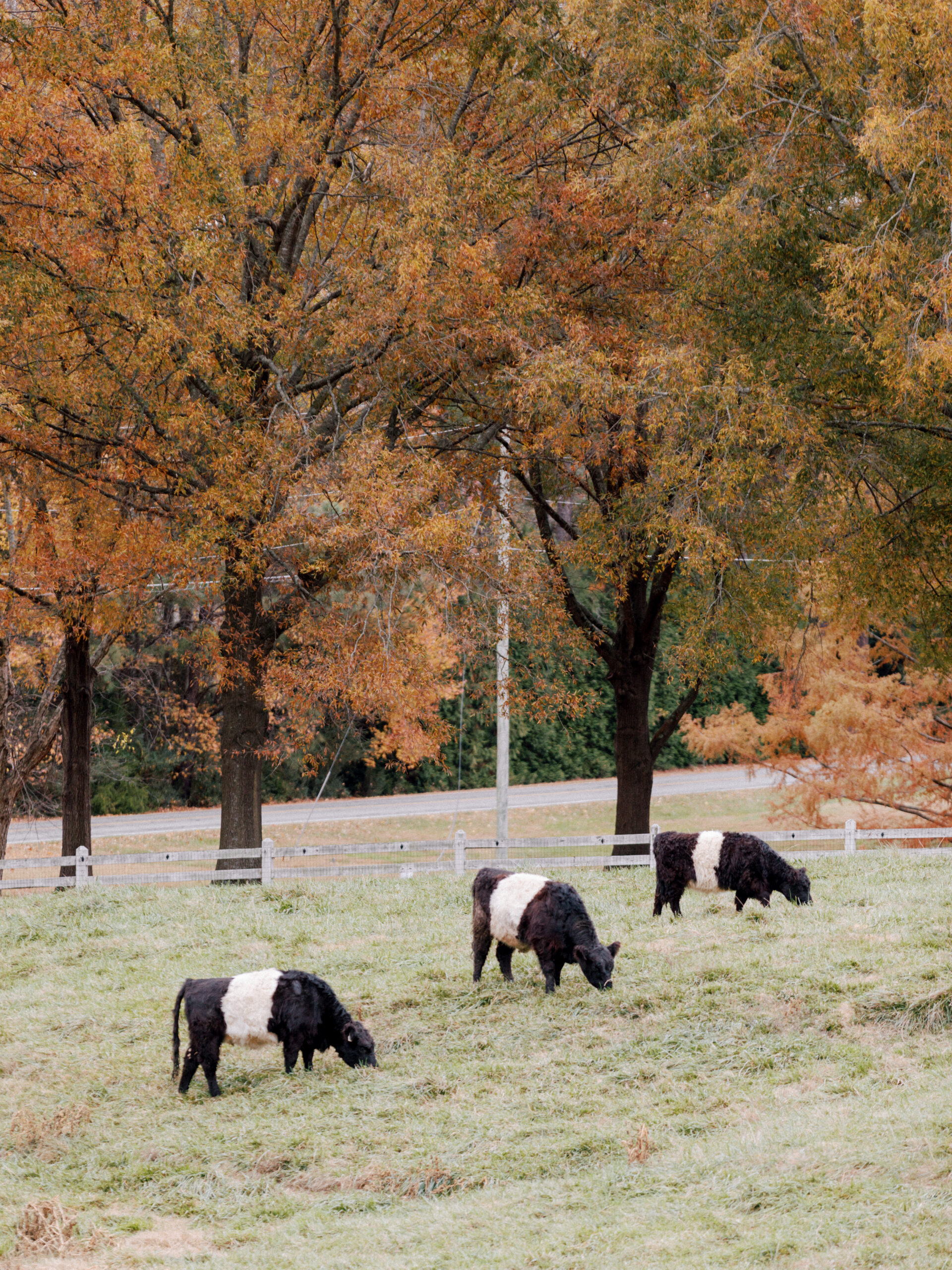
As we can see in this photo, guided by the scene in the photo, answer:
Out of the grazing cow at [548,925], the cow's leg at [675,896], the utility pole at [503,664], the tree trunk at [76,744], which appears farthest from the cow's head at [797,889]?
the tree trunk at [76,744]

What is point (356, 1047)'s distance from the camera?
9.84 metres

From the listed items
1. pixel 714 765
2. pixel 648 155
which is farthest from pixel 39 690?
pixel 714 765

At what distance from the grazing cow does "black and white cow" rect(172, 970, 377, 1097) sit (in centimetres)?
187

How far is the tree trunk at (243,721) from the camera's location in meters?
18.3

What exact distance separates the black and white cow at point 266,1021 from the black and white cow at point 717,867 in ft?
15.7

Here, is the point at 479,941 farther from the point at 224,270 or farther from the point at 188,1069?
the point at 224,270

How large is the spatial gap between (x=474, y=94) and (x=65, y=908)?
1324cm

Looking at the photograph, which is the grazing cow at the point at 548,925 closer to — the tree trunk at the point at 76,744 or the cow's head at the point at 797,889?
the cow's head at the point at 797,889

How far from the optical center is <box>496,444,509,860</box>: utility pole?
17.6 m

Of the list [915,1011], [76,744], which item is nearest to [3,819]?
[76,744]

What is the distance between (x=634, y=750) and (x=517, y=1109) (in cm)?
1377

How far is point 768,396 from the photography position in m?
12.6

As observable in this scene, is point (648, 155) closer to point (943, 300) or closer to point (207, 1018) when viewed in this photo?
point (943, 300)

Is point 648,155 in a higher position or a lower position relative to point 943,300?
higher
